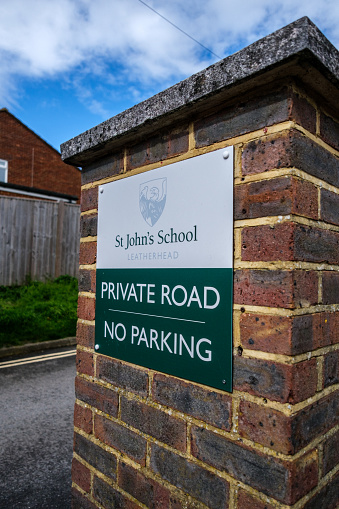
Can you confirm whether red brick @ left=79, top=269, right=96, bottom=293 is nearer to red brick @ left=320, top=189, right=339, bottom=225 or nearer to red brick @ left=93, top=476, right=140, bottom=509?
red brick @ left=93, top=476, right=140, bottom=509

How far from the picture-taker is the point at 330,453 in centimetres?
140

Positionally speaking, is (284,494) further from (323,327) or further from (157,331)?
(157,331)

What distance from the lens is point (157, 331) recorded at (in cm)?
162

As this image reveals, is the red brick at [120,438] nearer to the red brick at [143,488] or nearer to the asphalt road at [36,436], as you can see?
the red brick at [143,488]

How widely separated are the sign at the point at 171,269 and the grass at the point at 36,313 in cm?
502

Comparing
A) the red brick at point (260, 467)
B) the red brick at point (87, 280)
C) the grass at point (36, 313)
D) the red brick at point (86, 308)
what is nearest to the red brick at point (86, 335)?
the red brick at point (86, 308)

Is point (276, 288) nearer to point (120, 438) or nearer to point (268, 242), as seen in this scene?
point (268, 242)

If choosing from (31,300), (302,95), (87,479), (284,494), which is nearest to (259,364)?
(284,494)

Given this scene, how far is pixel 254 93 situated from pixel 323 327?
870mm

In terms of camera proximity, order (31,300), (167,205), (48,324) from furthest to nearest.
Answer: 1. (31,300)
2. (48,324)
3. (167,205)

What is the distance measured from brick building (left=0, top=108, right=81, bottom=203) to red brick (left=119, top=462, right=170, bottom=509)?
56.5 ft

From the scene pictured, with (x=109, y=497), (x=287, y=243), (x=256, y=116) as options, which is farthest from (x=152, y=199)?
(x=109, y=497)

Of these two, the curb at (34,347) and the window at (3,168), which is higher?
the window at (3,168)

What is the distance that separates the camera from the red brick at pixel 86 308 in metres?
1.96
